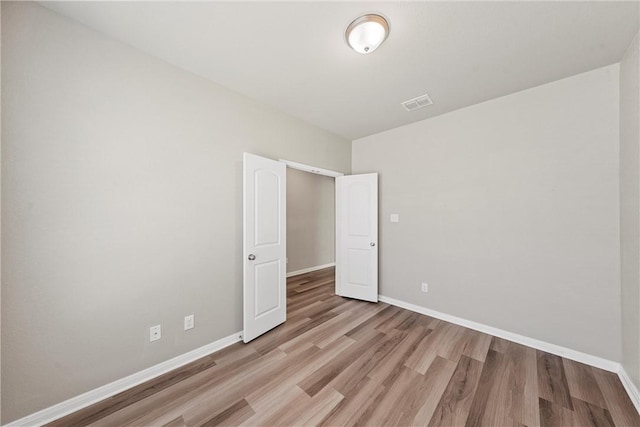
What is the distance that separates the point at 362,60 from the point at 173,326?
289 cm

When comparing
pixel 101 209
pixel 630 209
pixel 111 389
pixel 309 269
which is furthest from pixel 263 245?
pixel 630 209

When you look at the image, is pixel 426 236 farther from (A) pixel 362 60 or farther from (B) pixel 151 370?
(B) pixel 151 370

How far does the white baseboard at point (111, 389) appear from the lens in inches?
57.6

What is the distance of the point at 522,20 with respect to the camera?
1.57 m

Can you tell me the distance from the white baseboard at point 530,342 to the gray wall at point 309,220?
105 inches

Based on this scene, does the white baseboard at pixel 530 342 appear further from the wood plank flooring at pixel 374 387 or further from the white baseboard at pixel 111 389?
the white baseboard at pixel 111 389

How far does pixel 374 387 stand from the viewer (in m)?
1.81

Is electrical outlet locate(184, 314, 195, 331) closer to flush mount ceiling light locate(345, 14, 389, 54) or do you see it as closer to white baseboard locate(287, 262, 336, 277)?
flush mount ceiling light locate(345, 14, 389, 54)

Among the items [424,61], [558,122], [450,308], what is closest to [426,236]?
[450,308]

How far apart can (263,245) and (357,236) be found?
1.63 m

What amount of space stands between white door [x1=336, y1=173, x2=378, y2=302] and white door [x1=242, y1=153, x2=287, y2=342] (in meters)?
1.24

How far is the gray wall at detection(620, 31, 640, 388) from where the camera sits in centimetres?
168

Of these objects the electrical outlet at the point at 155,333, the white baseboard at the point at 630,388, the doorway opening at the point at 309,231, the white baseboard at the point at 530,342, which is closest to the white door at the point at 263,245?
the electrical outlet at the point at 155,333

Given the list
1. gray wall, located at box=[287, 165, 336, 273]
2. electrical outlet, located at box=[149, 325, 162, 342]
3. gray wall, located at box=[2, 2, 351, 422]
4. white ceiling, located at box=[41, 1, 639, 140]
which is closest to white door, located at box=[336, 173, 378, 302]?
white ceiling, located at box=[41, 1, 639, 140]
